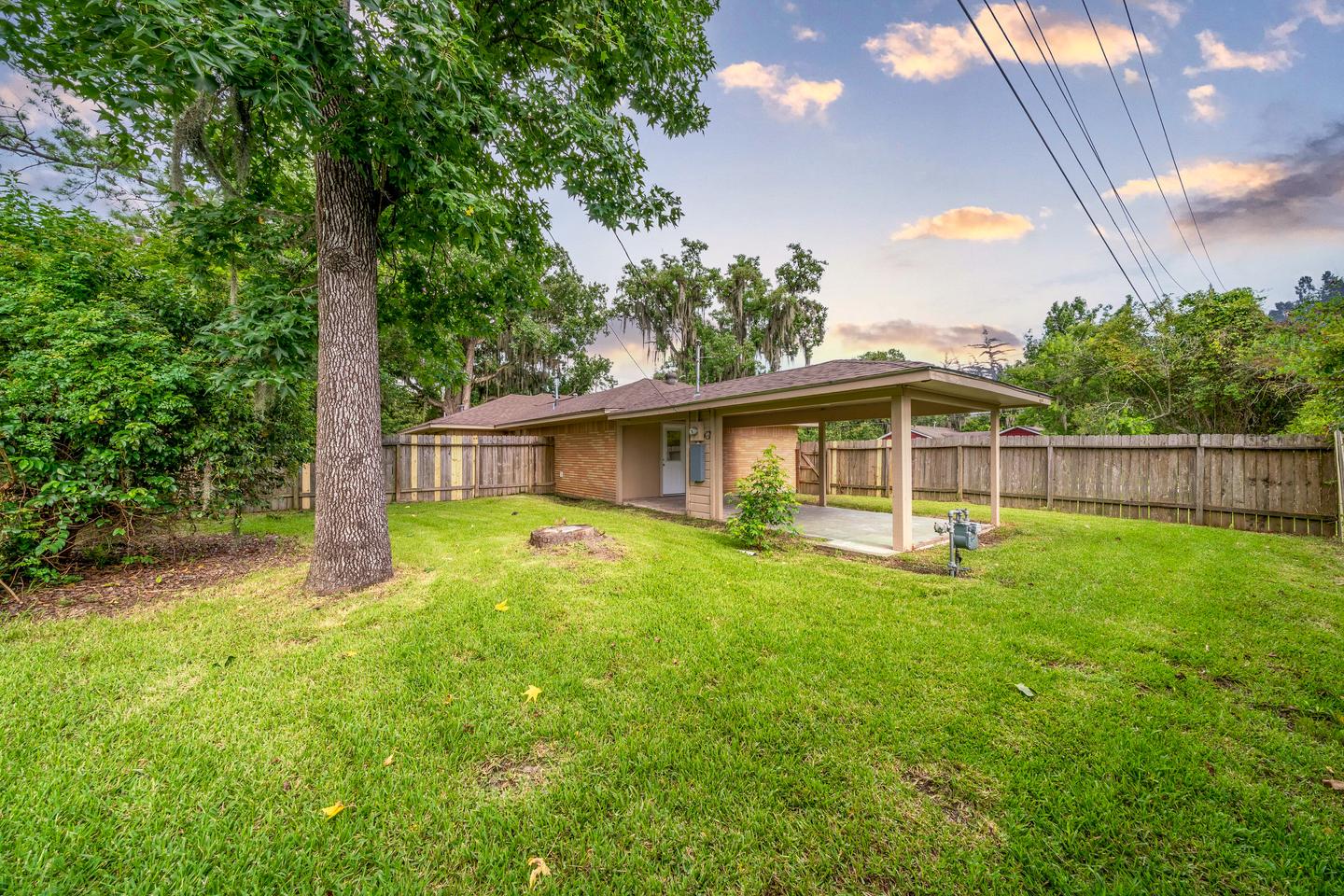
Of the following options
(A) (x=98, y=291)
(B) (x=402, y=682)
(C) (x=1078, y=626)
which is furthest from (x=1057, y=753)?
(A) (x=98, y=291)

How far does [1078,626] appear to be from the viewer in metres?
3.77

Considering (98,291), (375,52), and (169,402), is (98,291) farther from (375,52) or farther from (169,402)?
(375,52)

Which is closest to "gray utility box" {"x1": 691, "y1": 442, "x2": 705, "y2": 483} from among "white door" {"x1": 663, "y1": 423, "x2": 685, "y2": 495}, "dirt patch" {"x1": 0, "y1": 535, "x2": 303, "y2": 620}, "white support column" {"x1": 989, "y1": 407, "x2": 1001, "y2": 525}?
"white door" {"x1": 663, "y1": 423, "x2": 685, "y2": 495}

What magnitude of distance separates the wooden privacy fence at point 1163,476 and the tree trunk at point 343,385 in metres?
12.1

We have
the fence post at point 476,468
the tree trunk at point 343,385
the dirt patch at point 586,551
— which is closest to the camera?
the tree trunk at point 343,385

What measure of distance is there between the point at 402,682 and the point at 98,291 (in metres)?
5.85

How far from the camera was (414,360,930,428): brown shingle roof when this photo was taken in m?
6.94

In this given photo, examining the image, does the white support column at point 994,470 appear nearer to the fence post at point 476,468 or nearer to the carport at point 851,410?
the carport at point 851,410

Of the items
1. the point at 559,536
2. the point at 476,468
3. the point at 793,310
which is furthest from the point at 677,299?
the point at 559,536

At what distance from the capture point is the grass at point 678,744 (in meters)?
1.67

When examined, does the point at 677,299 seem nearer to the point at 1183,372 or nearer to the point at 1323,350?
the point at 1183,372

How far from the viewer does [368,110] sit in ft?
13.2

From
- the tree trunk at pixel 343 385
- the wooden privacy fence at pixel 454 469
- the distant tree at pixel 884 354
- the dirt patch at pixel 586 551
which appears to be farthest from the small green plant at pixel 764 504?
the distant tree at pixel 884 354

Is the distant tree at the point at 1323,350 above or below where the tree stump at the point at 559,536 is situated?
above
